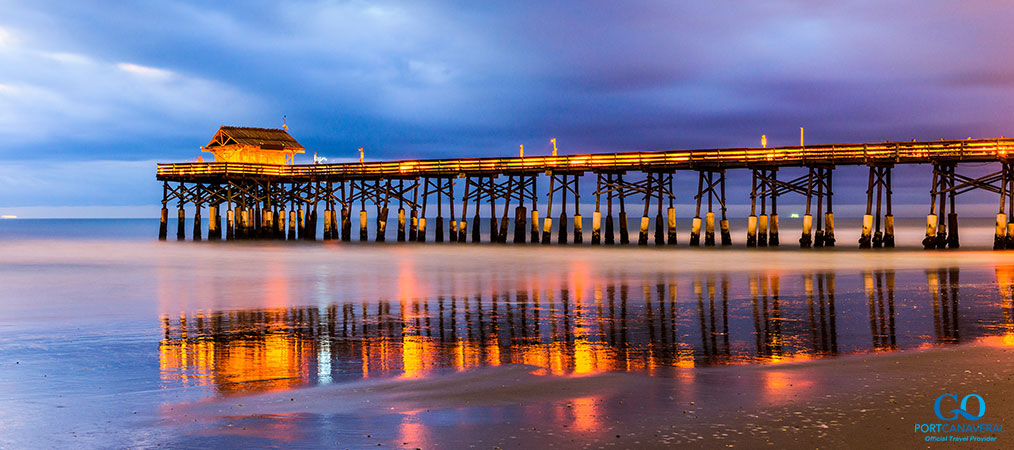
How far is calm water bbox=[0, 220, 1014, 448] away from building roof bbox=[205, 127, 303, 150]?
2846cm

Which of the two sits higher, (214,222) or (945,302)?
(214,222)

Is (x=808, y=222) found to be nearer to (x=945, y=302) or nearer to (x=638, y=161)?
(x=638, y=161)

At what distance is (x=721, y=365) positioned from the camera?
427 inches

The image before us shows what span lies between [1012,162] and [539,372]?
32.8 meters

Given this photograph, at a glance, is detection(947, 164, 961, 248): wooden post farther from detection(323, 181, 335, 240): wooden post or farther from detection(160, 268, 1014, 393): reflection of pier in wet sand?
detection(323, 181, 335, 240): wooden post

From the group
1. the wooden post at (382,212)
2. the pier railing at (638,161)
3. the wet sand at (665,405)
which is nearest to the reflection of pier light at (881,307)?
the wet sand at (665,405)

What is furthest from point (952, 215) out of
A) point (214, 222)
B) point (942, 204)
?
point (214, 222)

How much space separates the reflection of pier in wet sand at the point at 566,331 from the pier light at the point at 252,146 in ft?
133

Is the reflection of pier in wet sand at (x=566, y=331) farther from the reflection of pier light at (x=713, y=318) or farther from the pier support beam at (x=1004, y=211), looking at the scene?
the pier support beam at (x=1004, y=211)

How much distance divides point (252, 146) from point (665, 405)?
5286cm

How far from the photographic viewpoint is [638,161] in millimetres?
44250

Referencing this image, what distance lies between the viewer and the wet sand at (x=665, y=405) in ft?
24.7

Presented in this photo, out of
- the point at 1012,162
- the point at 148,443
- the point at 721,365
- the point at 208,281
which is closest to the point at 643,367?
the point at 721,365

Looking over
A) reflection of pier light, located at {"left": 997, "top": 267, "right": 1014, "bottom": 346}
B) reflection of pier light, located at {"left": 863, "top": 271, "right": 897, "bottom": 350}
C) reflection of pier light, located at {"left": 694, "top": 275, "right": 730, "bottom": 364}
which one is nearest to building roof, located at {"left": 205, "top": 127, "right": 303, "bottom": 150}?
reflection of pier light, located at {"left": 694, "top": 275, "right": 730, "bottom": 364}
